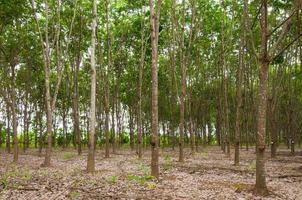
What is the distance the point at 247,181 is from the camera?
1512cm

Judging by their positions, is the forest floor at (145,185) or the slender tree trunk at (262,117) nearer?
the forest floor at (145,185)

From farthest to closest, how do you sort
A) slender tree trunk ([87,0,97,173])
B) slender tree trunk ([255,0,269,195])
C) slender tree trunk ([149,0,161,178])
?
slender tree trunk ([87,0,97,173])
slender tree trunk ([149,0,161,178])
slender tree trunk ([255,0,269,195])

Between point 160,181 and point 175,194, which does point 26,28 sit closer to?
point 160,181

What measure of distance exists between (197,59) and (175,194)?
73.0 feet

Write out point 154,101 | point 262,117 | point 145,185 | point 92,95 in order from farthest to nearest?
point 92,95, point 154,101, point 145,185, point 262,117

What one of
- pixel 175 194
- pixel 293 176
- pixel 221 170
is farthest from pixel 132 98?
pixel 175 194

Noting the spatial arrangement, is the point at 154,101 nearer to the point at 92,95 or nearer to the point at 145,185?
the point at 145,185

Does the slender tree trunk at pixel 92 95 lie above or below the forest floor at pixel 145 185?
above

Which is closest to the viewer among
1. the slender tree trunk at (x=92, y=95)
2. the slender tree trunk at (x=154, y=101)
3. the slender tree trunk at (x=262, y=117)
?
the slender tree trunk at (x=262, y=117)

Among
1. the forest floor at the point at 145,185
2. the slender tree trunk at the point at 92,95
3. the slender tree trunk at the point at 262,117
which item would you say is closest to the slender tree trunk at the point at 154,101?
the forest floor at the point at 145,185

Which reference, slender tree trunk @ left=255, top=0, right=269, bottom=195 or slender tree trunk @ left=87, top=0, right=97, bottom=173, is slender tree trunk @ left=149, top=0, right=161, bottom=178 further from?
slender tree trunk @ left=255, top=0, right=269, bottom=195

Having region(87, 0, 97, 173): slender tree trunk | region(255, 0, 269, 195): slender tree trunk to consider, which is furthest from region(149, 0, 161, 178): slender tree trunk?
region(255, 0, 269, 195): slender tree trunk

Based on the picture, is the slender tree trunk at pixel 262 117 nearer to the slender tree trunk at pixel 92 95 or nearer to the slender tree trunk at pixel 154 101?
the slender tree trunk at pixel 154 101

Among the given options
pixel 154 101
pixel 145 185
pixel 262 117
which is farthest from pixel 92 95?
pixel 262 117
